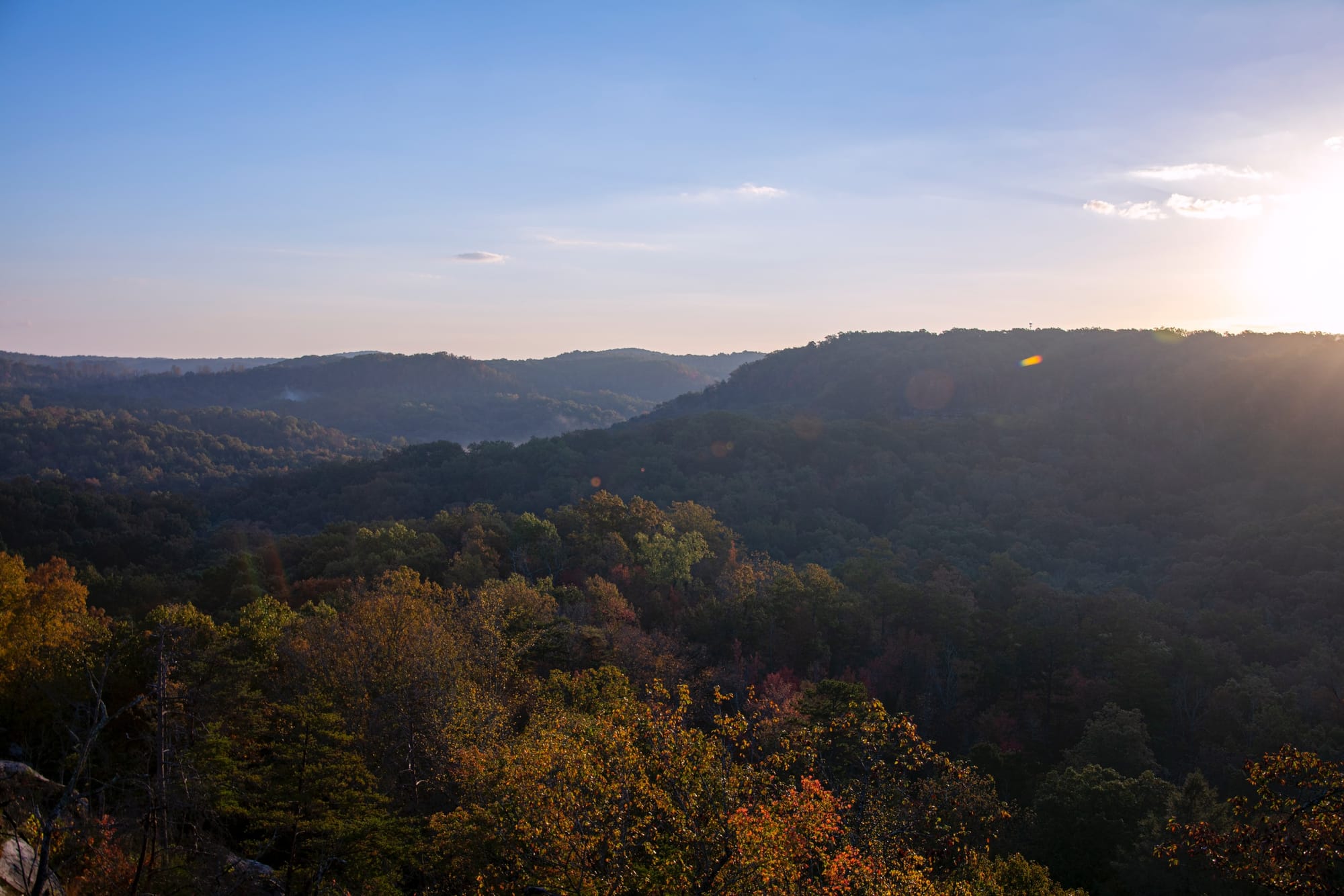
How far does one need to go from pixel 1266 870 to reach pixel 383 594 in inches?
1211

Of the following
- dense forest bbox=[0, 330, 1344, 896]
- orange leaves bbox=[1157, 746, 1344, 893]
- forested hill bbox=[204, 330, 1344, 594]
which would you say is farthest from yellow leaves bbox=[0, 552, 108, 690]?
forested hill bbox=[204, 330, 1344, 594]

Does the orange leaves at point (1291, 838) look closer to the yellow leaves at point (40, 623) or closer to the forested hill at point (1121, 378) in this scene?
the yellow leaves at point (40, 623)

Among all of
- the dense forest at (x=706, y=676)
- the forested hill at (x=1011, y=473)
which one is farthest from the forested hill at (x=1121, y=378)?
the dense forest at (x=706, y=676)

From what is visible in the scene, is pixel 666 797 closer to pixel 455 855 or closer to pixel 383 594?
pixel 455 855

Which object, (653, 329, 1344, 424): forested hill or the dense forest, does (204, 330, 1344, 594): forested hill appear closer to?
(653, 329, 1344, 424): forested hill

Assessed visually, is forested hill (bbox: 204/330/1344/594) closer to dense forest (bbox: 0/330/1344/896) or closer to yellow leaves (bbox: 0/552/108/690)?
dense forest (bbox: 0/330/1344/896)

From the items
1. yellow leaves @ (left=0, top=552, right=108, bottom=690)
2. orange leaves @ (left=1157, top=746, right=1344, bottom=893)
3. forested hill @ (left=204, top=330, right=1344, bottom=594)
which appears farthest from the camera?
forested hill @ (left=204, top=330, right=1344, bottom=594)

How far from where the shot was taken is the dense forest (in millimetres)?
15367

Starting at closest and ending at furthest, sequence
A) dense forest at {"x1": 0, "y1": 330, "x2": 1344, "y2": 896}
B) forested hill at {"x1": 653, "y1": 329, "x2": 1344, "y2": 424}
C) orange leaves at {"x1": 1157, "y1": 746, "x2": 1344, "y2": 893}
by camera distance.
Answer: orange leaves at {"x1": 1157, "y1": 746, "x2": 1344, "y2": 893}
dense forest at {"x1": 0, "y1": 330, "x2": 1344, "y2": 896}
forested hill at {"x1": 653, "y1": 329, "x2": 1344, "y2": 424}

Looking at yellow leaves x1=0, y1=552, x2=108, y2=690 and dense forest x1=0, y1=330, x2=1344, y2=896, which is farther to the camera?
yellow leaves x1=0, y1=552, x2=108, y2=690

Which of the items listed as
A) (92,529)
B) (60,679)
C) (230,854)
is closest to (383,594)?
(60,679)

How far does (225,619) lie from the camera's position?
40750mm

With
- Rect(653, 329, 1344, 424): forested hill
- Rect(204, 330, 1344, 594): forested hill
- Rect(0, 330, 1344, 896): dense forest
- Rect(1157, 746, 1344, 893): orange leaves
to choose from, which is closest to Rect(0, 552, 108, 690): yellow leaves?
Rect(0, 330, 1344, 896): dense forest

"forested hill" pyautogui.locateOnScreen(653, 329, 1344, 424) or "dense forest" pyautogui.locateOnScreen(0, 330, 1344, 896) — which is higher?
"forested hill" pyautogui.locateOnScreen(653, 329, 1344, 424)
